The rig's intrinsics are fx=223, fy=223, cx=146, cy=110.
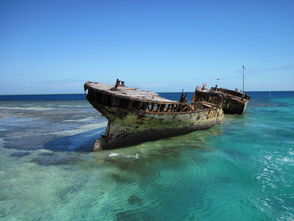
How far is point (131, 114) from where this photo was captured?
1106 centimetres

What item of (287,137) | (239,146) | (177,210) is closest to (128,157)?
(177,210)

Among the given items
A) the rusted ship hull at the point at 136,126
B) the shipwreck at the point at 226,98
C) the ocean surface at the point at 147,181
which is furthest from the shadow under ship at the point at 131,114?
the shipwreck at the point at 226,98

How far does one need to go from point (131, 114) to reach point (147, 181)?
3.86m

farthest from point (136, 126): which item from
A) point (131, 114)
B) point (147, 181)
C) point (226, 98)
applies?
point (226, 98)

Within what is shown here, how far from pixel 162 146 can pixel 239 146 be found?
15.6ft

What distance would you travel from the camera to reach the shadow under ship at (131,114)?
10.8 meters

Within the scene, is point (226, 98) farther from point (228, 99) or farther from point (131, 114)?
point (131, 114)

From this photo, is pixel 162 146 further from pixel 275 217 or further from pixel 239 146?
pixel 275 217

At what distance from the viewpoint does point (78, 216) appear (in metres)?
6.09

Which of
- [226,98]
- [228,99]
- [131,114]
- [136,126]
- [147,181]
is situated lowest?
[147,181]

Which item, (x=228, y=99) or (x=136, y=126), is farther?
(x=228, y=99)

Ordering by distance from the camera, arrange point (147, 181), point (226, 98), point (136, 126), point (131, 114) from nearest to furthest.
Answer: point (147, 181) → point (131, 114) → point (136, 126) → point (226, 98)

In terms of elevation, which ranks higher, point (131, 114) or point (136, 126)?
point (131, 114)

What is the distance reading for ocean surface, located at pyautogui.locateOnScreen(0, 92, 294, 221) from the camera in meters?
6.37
